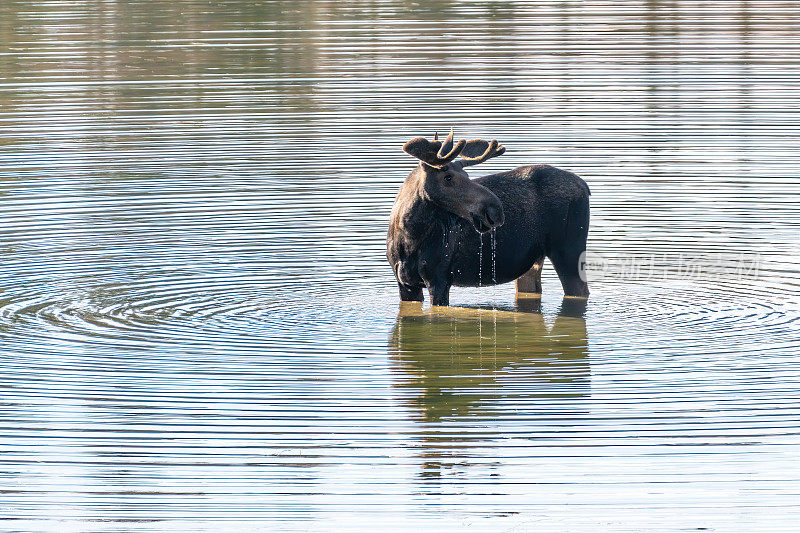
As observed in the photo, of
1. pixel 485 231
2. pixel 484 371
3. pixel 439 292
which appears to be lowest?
pixel 484 371

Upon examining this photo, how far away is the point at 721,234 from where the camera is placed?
16156 mm

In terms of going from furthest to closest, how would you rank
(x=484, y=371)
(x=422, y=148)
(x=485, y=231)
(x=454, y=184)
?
1. (x=485, y=231)
2. (x=454, y=184)
3. (x=422, y=148)
4. (x=484, y=371)

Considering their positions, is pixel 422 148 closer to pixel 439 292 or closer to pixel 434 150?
pixel 434 150

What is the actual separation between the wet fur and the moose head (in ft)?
0.93

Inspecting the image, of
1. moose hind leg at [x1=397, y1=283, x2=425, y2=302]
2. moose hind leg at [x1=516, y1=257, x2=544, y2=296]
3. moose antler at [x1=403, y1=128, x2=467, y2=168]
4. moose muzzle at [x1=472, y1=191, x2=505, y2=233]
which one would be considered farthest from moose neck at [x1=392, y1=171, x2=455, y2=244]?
moose hind leg at [x1=516, y1=257, x2=544, y2=296]

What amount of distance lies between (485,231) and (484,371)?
5.44 ft

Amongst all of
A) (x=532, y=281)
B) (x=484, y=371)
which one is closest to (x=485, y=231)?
(x=532, y=281)

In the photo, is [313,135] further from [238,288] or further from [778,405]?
[778,405]

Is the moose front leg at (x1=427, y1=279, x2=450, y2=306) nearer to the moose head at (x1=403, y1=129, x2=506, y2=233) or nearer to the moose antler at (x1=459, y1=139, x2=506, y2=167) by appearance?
the moose head at (x1=403, y1=129, x2=506, y2=233)

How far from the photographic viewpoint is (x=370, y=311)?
13.5m

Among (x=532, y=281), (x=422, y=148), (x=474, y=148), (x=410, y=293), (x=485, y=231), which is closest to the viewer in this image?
(x=422, y=148)

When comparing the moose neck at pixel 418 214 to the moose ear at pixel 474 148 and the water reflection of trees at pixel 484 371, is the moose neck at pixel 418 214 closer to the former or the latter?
the moose ear at pixel 474 148

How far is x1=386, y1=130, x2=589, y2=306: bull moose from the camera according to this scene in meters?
13.1

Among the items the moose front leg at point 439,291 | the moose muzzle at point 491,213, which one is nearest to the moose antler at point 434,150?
the moose muzzle at point 491,213
